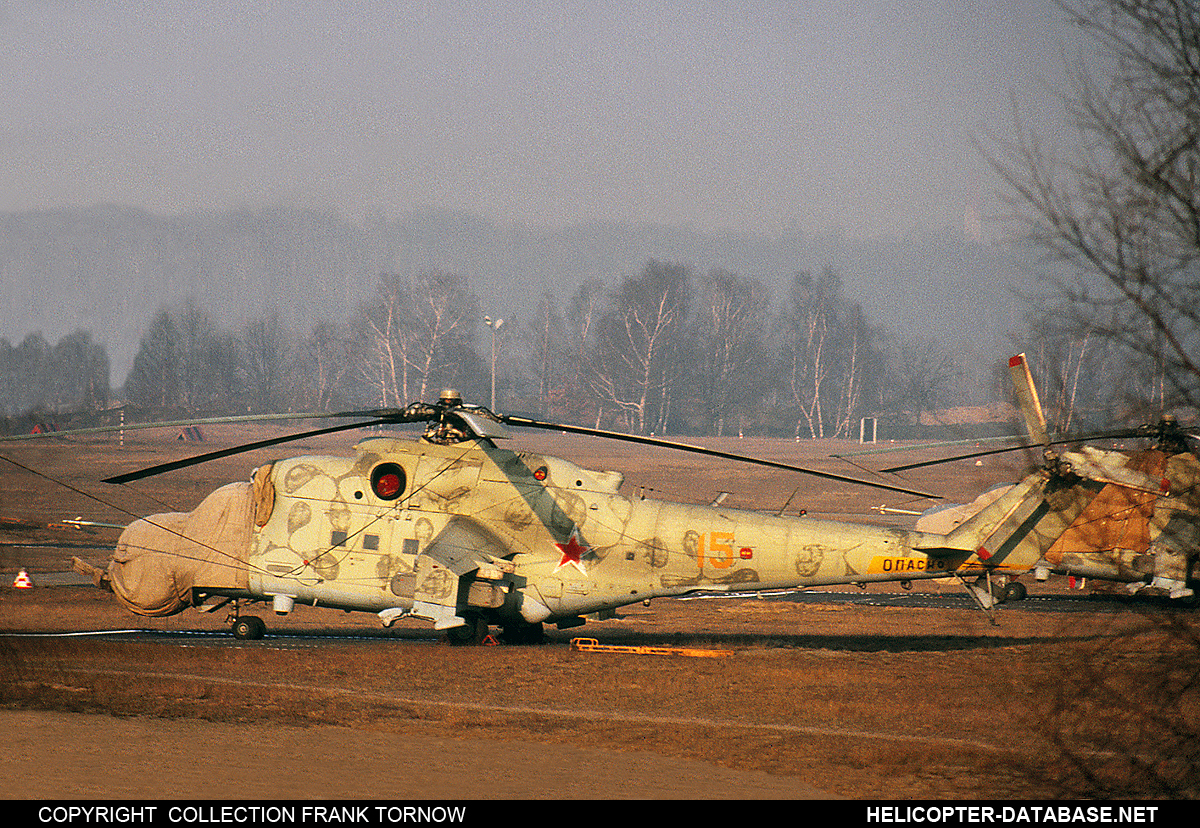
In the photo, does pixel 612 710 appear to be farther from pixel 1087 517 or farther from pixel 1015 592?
pixel 1015 592

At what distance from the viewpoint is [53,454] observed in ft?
124

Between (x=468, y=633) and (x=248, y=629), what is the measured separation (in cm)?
485

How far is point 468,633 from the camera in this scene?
62.4 ft

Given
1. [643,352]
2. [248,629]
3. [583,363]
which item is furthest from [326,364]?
[248,629]

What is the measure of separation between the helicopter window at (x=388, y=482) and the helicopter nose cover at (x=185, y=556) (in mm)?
2665

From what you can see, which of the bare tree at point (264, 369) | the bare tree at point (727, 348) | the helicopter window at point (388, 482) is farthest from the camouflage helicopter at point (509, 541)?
the bare tree at point (264, 369)

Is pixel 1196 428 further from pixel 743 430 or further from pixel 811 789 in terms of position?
pixel 743 430

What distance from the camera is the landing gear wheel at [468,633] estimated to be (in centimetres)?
1900

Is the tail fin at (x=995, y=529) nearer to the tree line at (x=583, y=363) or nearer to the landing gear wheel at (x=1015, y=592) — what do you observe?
the landing gear wheel at (x=1015, y=592)

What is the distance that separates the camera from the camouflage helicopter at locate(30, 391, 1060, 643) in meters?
18.8
